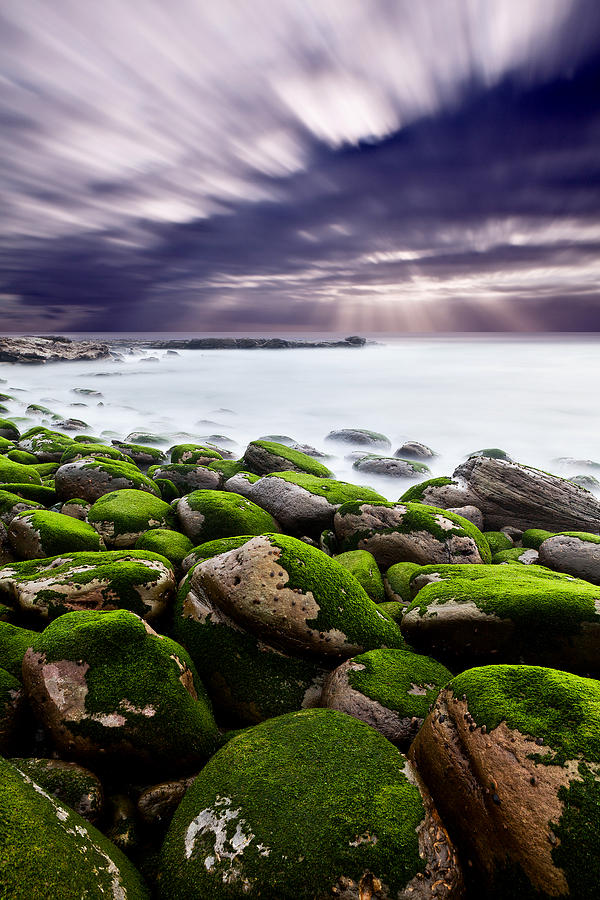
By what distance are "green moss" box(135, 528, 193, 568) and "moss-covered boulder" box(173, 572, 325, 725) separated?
6.38ft

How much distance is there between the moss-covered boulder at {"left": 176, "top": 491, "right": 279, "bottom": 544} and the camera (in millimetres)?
7711

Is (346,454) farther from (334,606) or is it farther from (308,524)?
(334,606)

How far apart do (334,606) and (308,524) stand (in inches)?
175

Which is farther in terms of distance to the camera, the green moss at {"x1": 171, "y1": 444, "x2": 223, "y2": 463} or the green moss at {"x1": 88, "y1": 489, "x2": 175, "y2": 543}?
the green moss at {"x1": 171, "y1": 444, "x2": 223, "y2": 463}

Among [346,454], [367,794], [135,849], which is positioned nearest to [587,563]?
[367,794]

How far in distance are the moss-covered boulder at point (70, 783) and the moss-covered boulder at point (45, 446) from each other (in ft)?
40.3

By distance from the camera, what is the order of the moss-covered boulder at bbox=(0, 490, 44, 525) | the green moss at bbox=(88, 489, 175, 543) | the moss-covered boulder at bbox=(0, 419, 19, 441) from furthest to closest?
the moss-covered boulder at bbox=(0, 419, 19, 441)
the moss-covered boulder at bbox=(0, 490, 44, 525)
the green moss at bbox=(88, 489, 175, 543)

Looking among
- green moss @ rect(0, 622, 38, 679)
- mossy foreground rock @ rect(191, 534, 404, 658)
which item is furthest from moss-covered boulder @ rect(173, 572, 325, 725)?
green moss @ rect(0, 622, 38, 679)

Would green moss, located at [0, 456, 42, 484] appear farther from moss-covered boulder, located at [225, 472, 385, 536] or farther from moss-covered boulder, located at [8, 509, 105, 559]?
moss-covered boulder, located at [225, 472, 385, 536]

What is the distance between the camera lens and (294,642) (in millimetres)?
4488

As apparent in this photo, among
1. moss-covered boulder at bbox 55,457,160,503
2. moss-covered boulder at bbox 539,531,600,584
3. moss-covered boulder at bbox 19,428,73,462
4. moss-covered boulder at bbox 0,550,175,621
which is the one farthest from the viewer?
moss-covered boulder at bbox 19,428,73,462

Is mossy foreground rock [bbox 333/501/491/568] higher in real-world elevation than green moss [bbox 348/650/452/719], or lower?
lower

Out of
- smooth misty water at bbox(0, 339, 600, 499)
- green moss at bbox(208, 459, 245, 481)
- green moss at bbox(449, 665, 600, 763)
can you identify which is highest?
green moss at bbox(449, 665, 600, 763)

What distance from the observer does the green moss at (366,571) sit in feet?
20.8
